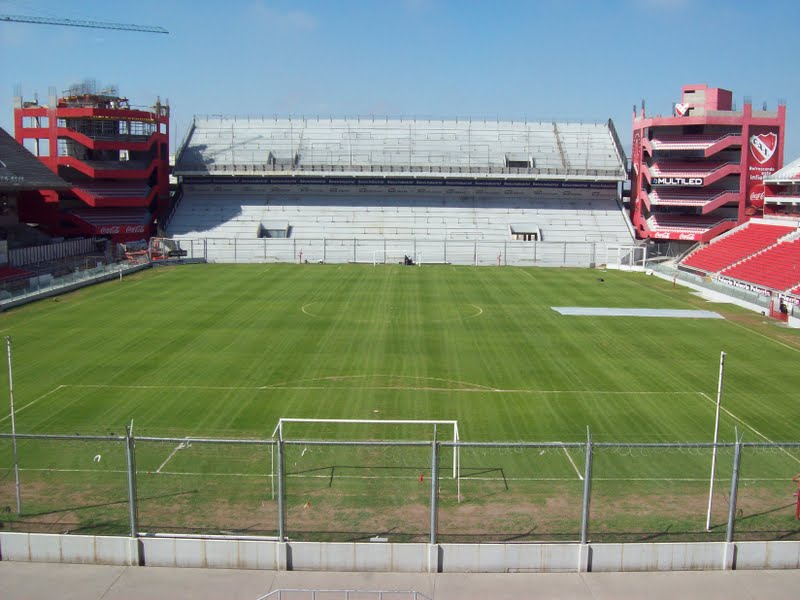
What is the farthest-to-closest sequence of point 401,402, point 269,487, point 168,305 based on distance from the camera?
point 168,305, point 401,402, point 269,487

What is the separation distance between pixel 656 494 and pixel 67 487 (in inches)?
457

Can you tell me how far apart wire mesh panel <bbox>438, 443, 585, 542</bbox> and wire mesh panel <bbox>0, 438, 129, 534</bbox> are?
19.5 feet

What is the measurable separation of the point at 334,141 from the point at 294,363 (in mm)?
55973

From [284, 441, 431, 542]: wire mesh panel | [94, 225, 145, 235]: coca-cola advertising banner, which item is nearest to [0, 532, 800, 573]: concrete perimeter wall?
[284, 441, 431, 542]: wire mesh panel

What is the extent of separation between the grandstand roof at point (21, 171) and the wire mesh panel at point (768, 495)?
45.0 m

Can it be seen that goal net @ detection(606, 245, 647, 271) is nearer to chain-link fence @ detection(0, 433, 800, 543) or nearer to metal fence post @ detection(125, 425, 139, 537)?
chain-link fence @ detection(0, 433, 800, 543)

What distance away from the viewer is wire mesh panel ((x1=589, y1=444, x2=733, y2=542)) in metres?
13.8

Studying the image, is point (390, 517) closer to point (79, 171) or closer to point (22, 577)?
point (22, 577)

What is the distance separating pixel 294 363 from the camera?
89.6 ft

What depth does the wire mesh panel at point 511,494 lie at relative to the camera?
13.8 meters

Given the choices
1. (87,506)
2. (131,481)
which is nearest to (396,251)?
(87,506)

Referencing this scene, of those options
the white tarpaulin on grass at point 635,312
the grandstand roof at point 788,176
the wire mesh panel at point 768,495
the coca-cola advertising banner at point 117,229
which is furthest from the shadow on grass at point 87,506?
the coca-cola advertising banner at point 117,229

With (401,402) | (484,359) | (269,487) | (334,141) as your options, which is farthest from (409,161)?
(269,487)

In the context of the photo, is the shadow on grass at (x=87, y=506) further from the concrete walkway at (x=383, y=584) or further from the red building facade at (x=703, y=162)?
the red building facade at (x=703, y=162)
